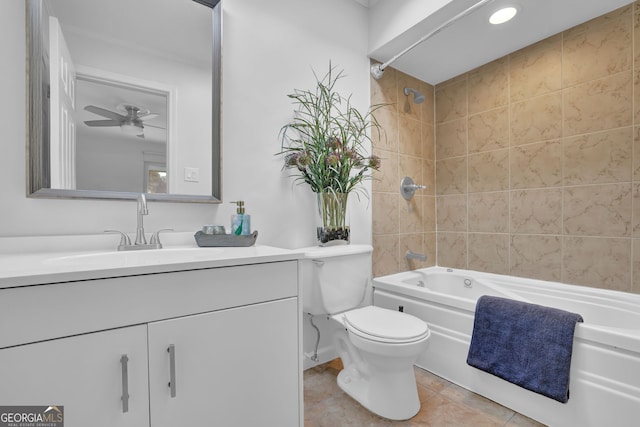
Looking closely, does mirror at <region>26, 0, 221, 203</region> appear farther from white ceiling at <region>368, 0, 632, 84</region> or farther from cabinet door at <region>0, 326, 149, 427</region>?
white ceiling at <region>368, 0, 632, 84</region>

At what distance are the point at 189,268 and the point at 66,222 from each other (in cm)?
68

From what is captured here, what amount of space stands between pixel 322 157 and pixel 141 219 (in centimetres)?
96

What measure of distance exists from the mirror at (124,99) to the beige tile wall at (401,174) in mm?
1228

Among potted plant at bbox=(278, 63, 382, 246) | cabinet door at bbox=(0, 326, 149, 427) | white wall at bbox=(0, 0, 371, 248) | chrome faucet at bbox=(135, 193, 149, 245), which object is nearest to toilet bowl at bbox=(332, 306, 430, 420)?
potted plant at bbox=(278, 63, 382, 246)

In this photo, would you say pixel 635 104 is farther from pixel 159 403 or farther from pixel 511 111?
pixel 159 403

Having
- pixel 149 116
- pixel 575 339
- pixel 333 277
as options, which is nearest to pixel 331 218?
pixel 333 277

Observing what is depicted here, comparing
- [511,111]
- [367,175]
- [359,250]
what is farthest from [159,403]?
[511,111]

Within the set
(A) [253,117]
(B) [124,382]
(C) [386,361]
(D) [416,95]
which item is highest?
(D) [416,95]

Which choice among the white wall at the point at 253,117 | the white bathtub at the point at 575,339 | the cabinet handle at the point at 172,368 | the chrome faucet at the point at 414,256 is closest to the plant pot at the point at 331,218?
the white wall at the point at 253,117

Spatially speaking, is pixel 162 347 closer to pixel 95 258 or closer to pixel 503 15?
pixel 95 258

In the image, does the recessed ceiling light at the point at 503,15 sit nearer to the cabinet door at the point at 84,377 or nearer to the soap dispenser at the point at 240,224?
the soap dispenser at the point at 240,224

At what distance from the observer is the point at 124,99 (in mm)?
1281

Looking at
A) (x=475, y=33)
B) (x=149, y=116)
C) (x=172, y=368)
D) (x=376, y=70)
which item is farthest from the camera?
(x=376, y=70)

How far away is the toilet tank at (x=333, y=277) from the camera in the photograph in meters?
1.59
